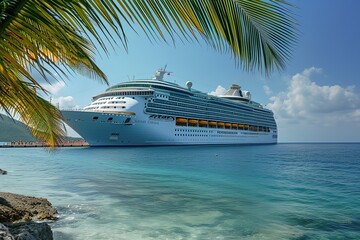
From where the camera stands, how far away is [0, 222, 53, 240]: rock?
2902 mm

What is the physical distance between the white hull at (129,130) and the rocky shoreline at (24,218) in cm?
3843

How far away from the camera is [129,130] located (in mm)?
50062

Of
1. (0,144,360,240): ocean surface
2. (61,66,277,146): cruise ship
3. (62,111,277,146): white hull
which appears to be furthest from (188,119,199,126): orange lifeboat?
(0,144,360,240): ocean surface

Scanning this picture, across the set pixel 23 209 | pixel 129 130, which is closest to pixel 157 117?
pixel 129 130

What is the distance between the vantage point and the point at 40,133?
5.03 m

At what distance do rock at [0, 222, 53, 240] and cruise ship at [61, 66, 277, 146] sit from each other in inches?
1707

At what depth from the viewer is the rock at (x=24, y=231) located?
9.52 feet

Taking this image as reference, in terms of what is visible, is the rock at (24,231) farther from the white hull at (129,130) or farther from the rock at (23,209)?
the white hull at (129,130)

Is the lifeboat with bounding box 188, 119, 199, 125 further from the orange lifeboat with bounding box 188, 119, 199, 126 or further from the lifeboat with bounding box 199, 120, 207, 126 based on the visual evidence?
the lifeboat with bounding box 199, 120, 207, 126

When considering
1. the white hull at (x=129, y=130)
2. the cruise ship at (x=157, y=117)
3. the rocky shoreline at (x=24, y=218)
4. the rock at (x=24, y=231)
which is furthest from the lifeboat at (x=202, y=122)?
the rock at (x=24, y=231)

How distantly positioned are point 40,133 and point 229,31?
4474mm

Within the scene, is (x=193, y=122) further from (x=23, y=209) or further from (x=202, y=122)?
(x=23, y=209)

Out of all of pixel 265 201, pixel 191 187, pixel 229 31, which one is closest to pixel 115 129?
pixel 191 187

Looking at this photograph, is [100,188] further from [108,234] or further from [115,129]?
[115,129]
